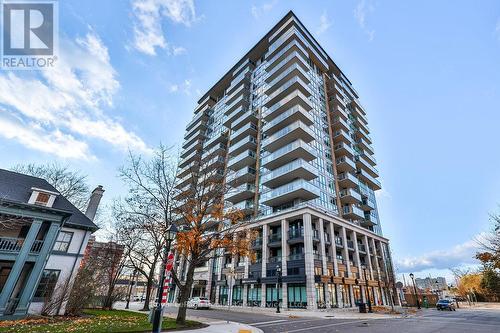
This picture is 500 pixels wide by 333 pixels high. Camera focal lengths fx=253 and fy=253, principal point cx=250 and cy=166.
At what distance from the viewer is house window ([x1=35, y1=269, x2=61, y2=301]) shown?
19.5 m

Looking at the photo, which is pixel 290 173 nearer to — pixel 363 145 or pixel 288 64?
pixel 288 64

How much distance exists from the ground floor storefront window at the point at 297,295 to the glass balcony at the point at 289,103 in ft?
95.0

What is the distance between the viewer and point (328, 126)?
51.0m

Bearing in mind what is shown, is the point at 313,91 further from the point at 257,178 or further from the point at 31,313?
the point at 31,313

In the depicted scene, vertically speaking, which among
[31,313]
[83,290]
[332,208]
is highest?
[332,208]

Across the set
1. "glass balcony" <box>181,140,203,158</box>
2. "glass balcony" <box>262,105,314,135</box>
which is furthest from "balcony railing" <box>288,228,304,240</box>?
"glass balcony" <box>181,140,203,158</box>

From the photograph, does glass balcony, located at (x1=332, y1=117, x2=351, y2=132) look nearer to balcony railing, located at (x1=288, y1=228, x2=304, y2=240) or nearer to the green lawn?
balcony railing, located at (x1=288, y1=228, x2=304, y2=240)

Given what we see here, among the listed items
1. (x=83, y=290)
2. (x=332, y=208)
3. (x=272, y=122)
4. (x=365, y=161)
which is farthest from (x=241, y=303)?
(x=365, y=161)

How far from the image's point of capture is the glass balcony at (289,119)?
1665 inches

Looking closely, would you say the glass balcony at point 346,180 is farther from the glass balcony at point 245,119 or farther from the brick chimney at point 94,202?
the brick chimney at point 94,202

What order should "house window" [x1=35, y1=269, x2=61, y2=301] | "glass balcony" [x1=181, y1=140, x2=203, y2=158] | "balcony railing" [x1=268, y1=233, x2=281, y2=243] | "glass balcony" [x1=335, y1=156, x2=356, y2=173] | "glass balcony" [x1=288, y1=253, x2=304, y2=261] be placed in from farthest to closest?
"glass balcony" [x1=181, y1=140, x2=203, y2=158] → "glass balcony" [x1=335, y1=156, x2=356, y2=173] → "balcony railing" [x1=268, y1=233, x2=281, y2=243] → "glass balcony" [x1=288, y1=253, x2=304, y2=261] → "house window" [x1=35, y1=269, x2=61, y2=301]

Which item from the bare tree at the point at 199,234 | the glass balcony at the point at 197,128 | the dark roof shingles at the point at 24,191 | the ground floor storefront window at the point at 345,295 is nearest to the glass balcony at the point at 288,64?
the glass balcony at the point at 197,128

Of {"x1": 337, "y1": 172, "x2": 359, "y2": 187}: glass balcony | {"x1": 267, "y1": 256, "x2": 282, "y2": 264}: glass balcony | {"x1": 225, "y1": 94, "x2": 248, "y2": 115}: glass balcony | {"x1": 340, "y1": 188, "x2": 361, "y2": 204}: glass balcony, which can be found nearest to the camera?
{"x1": 267, "y1": 256, "x2": 282, "y2": 264}: glass balcony

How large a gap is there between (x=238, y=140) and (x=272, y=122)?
10.3m
